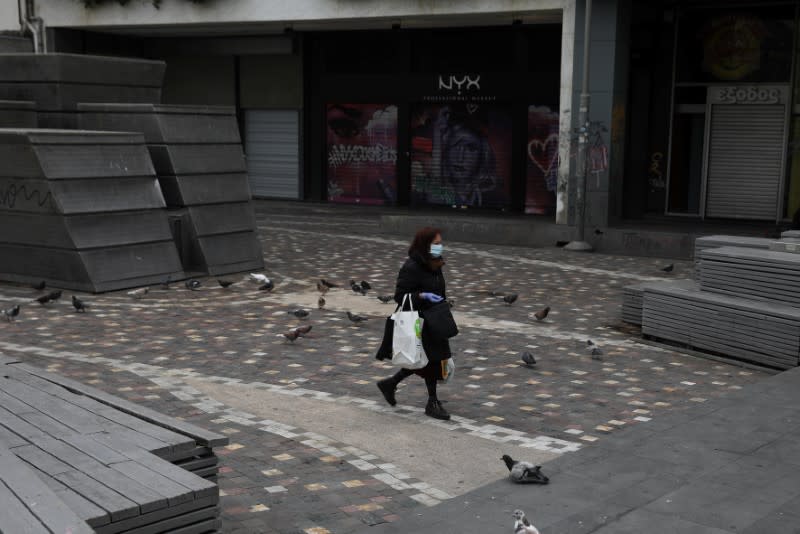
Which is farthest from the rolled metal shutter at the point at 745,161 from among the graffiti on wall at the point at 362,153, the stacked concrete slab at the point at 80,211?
the stacked concrete slab at the point at 80,211

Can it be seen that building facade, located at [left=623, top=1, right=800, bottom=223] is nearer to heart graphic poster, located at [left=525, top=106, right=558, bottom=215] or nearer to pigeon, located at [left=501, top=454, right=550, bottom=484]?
heart graphic poster, located at [left=525, top=106, right=558, bottom=215]

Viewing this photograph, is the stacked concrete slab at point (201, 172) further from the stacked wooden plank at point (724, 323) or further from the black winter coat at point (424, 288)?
the black winter coat at point (424, 288)

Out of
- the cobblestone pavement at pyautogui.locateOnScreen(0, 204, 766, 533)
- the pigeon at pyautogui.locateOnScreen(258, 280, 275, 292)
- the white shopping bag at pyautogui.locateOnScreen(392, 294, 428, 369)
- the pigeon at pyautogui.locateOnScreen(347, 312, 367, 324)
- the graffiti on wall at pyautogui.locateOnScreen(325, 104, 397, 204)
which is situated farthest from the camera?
the graffiti on wall at pyautogui.locateOnScreen(325, 104, 397, 204)

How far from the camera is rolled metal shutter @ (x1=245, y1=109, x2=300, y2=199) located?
30.3 metres

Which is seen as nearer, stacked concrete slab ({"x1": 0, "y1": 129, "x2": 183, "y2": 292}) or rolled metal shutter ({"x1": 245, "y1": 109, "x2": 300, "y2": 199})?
stacked concrete slab ({"x1": 0, "y1": 129, "x2": 183, "y2": 292})

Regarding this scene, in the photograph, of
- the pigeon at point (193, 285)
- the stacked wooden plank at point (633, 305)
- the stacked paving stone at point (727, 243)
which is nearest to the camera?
the stacked paving stone at point (727, 243)

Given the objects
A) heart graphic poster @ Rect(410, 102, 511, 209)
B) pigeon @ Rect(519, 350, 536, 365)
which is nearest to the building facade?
heart graphic poster @ Rect(410, 102, 511, 209)

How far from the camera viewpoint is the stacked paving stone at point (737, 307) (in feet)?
32.8

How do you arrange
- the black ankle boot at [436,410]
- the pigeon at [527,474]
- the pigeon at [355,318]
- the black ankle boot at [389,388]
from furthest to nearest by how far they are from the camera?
the pigeon at [355,318], the black ankle boot at [389,388], the black ankle boot at [436,410], the pigeon at [527,474]

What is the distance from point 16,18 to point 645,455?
2629 cm

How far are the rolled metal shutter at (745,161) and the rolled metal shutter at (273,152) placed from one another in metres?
12.9

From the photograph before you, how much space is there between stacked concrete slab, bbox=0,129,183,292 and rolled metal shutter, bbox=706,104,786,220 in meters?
14.3

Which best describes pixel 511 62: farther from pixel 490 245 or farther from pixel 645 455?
pixel 645 455

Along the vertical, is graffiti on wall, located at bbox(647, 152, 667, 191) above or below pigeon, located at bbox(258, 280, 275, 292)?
above
